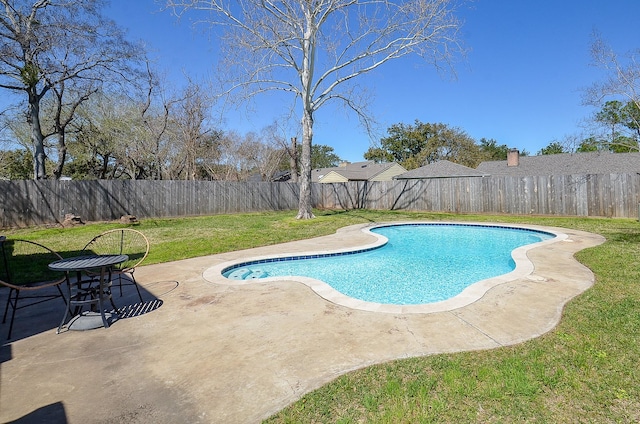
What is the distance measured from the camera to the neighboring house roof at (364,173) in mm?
34375

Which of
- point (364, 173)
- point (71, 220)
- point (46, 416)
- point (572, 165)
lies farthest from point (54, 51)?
point (364, 173)

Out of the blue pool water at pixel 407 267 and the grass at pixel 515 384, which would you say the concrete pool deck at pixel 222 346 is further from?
the blue pool water at pixel 407 267

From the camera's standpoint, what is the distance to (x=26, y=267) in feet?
19.1

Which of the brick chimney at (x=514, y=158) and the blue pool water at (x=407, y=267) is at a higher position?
the brick chimney at (x=514, y=158)

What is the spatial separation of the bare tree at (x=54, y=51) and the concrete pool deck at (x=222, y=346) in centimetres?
1225

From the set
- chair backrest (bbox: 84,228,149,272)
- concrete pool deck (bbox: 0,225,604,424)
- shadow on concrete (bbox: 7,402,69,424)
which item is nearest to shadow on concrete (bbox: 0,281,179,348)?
concrete pool deck (bbox: 0,225,604,424)

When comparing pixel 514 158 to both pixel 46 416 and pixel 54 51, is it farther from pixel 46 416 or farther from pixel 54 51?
pixel 46 416

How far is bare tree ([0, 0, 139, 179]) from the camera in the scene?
11.2m

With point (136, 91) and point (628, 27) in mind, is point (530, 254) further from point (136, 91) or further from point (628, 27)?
point (136, 91)

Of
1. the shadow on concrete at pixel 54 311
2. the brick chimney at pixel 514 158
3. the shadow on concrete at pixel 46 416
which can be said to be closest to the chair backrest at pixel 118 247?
the shadow on concrete at pixel 54 311

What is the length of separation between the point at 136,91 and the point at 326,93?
32.0 ft

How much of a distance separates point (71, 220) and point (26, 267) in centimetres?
713

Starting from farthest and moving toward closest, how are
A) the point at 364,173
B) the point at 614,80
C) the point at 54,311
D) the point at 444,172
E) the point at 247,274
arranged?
1. the point at 364,173
2. the point at 444,172
3. the point at 614,80
4. the point at 247,274
5. the point at 54,311

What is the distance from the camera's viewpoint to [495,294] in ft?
12.6
